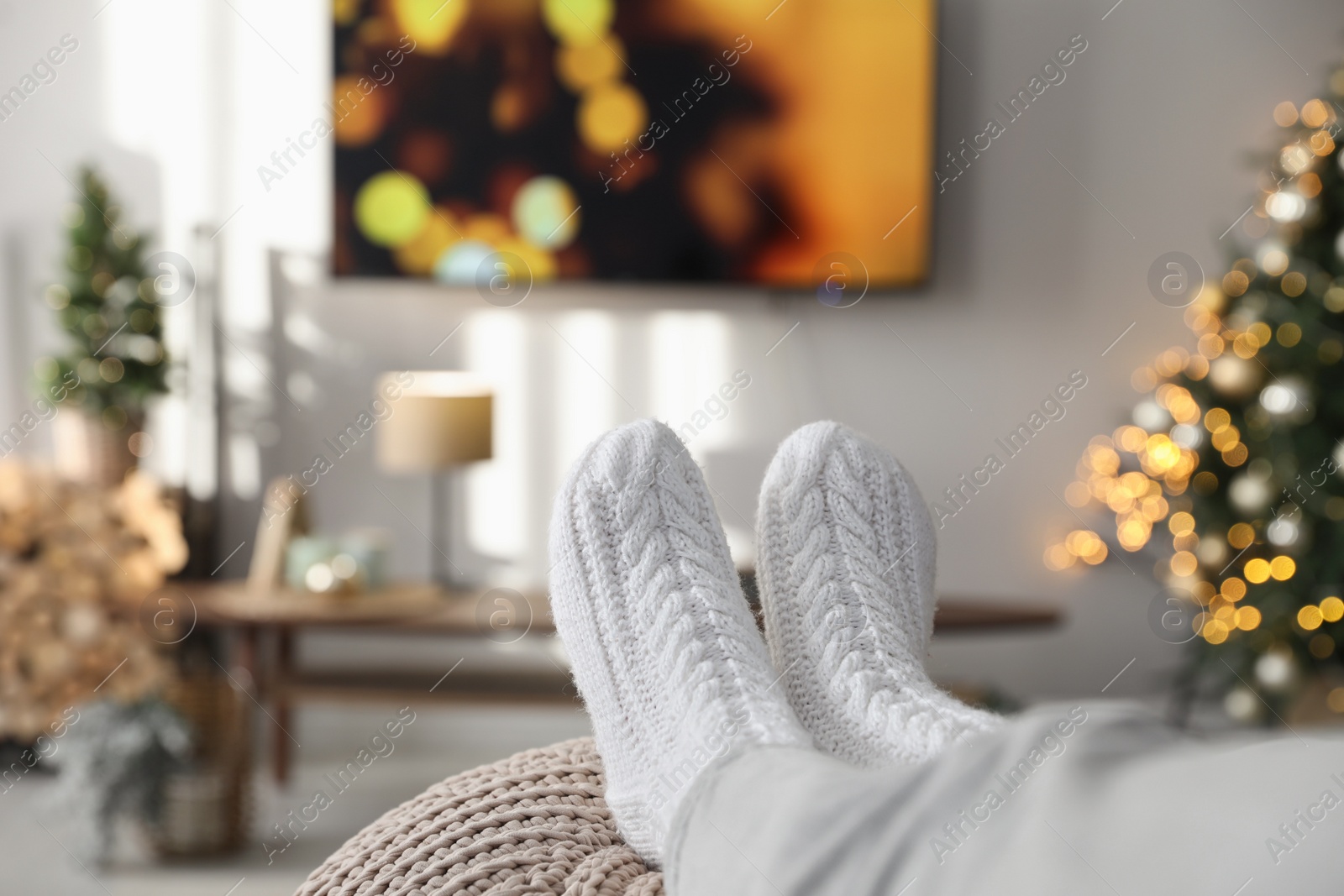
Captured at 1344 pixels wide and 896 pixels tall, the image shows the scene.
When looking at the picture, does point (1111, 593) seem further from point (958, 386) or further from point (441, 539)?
point (441, 539)

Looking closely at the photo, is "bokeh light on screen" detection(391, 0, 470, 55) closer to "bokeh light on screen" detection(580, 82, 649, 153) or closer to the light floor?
"bokeh light on screen" detection(580, 82, 649, 153)

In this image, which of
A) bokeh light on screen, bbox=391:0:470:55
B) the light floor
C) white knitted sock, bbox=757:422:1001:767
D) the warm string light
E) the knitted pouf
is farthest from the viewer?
bokeh light on screen, bbox=391:0:470:55

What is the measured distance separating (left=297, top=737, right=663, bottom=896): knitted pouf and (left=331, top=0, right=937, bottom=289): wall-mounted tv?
162 centimetres

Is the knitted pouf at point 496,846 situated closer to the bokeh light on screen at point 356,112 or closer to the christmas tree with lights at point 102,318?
the christmas tree with lights at point 102,318

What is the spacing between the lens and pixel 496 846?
60 centimetres

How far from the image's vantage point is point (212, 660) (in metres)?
2.26

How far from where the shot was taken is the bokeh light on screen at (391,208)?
219cm

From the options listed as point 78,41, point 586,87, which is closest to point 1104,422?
point 586,87

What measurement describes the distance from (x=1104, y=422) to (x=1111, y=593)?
1.18 ft

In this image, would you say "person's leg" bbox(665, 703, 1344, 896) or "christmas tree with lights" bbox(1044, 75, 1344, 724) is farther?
"christmas tree with lights" bbox(1044, 75, 1344, 724)

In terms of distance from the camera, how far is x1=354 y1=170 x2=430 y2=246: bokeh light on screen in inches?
86.3

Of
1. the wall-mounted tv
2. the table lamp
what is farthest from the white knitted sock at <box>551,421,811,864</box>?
the wall-mounted tv

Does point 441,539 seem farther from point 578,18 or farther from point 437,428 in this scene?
point 578,18

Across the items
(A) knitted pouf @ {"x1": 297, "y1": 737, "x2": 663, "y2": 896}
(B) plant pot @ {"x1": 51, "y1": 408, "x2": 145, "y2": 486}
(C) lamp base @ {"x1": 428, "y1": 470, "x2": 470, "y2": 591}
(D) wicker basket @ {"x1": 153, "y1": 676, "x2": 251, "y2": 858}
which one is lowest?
(D) wicker basket @ {"x1": 153, "y1": 676, "x2": 251, "y2": 858}
